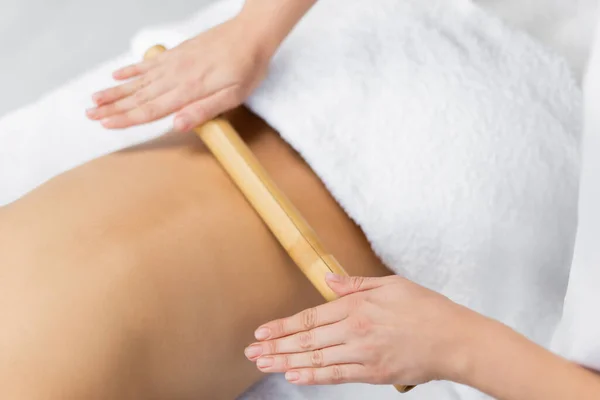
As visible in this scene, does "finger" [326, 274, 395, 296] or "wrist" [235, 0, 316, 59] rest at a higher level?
"wrist" [235, 0, 316, 59]

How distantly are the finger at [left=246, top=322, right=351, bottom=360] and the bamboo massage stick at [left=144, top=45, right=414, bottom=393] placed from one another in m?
0.04

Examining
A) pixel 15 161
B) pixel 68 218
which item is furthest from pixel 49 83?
pixel 68 218

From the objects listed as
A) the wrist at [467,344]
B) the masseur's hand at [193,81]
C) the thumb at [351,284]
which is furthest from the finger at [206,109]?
the wrist at [467,344]

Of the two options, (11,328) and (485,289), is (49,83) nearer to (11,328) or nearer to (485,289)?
(11,328)

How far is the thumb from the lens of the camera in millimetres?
620

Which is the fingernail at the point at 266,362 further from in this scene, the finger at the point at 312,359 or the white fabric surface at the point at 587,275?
the white fabric surface at the point at 587,275

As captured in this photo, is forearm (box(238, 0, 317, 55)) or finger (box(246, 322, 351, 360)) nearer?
finger (box(246, 322, 351, 360))

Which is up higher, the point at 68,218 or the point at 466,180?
the point at 68,218

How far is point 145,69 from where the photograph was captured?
2.51ft

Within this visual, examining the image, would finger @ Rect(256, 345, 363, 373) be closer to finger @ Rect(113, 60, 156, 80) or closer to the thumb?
the thumb

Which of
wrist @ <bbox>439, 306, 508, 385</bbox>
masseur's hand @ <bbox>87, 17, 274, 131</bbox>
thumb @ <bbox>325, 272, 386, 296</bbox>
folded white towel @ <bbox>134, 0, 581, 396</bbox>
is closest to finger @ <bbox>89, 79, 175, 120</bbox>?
masseur's hand @ <bbox>87, 17, 274, 131</bbox>

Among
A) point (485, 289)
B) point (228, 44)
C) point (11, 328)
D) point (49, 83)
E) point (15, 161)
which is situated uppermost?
point (49, 83)

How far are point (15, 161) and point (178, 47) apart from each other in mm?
391

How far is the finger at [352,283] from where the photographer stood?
2.03 ft
